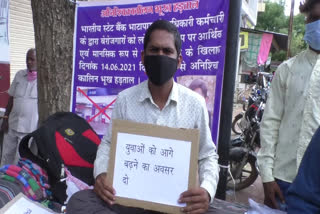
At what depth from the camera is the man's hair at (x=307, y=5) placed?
1.72 m

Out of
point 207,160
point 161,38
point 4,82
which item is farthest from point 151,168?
point 4,82

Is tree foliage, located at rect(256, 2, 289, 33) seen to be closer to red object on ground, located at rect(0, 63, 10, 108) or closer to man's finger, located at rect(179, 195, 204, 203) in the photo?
red object on ground, located at rect(0, 63, 10, 108)

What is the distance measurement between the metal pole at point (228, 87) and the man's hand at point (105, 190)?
38.3 inches

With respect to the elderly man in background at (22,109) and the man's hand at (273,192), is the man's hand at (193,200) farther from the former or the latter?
the elderly man in background at (22,109)

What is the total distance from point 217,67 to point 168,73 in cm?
69

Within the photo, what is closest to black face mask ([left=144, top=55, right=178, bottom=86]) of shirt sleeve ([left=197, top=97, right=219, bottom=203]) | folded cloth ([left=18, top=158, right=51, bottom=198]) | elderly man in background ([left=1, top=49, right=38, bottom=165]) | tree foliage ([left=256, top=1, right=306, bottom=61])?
shirt sleeve ([left=197, top=97, right=219, bottom=203])

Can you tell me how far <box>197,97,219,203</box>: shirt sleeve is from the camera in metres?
1.63

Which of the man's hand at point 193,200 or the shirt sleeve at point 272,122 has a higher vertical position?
the shirt sleeve at point 272,122

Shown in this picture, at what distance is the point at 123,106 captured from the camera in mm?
1863

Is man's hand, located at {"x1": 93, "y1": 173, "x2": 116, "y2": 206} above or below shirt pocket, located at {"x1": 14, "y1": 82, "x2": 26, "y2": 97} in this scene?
below

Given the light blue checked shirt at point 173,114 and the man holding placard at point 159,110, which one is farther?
the light blue checked shirt at point 173,114

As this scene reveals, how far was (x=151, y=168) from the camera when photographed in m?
1.59

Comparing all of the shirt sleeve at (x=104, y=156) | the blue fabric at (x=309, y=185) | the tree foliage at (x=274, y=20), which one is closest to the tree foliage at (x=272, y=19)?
the tree foliage at (x=274, y=20)

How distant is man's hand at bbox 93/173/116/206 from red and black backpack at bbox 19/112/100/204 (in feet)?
1.85
